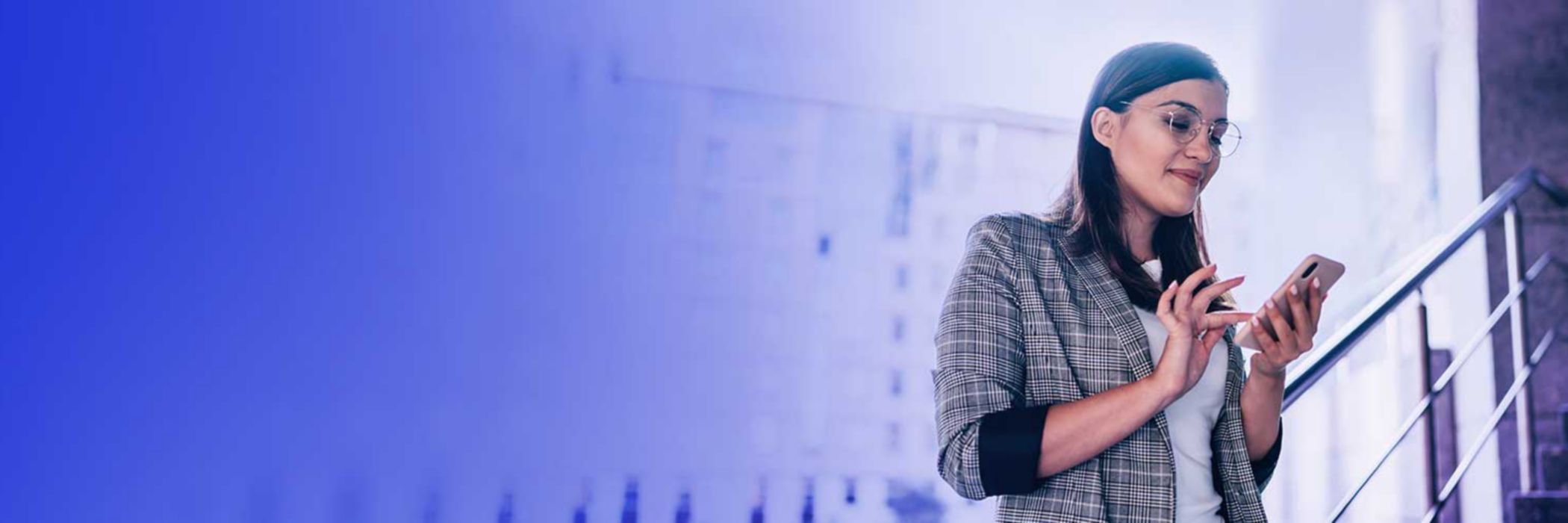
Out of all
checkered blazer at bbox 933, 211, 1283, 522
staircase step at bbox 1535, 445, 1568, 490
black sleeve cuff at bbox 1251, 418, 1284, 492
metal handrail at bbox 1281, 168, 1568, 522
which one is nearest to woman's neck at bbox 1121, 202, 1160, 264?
checkered blazer at bbox 933, 211, 1283, 522

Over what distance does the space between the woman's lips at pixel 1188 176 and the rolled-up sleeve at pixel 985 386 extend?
9.0 inches

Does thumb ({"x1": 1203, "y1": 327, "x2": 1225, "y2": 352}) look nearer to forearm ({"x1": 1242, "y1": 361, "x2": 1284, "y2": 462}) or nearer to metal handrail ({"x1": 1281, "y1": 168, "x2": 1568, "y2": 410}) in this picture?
forearm ({"x1": 1242, "y1": 361, "x2": 1284, "y2": 462})

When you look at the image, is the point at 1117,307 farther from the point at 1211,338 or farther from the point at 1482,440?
the point at 1482,440

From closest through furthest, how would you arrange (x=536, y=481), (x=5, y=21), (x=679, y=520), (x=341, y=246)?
(x=5, y=21) < (x=341, y=246) < (x=536, y=481) < (x=679, y=520)

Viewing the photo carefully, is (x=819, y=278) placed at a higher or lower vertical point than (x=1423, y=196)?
lower

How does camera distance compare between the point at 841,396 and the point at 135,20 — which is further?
the point at 841,396

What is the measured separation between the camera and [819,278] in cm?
281

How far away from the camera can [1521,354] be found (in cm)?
285

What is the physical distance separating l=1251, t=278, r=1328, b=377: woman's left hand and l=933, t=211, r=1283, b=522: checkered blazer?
0.12 m

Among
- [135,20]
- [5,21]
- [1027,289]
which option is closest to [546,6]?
[135,20]

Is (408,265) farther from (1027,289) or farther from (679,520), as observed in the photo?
(1027,289)

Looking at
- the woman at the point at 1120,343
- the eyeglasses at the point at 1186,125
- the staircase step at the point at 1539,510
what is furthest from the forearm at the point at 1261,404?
the staircase step at the point at 1539,510

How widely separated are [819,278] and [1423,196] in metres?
2.09

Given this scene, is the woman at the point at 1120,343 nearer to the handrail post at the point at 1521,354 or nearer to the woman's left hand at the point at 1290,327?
the woman's left hand at the point at 1290,327
